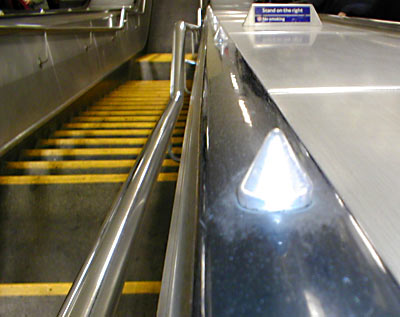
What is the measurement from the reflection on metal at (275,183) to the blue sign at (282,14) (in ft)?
6.36

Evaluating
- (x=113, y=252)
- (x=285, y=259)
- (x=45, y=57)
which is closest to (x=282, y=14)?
(x=45, y=57)

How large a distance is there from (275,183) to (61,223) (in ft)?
4.95

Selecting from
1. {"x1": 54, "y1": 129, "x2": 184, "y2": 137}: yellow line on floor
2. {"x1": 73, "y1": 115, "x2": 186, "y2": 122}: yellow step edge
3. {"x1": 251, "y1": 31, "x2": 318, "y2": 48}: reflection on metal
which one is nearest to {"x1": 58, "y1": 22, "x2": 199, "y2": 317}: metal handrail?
{"x1": 251, "y1": 31, "x2": 318, "y2": 48}: reflection on metal

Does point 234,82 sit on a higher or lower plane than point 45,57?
higher

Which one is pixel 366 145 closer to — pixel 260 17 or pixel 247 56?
pixel 247 56

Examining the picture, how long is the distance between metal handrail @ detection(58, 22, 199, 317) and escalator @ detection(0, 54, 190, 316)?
Answer: 18.8 inches

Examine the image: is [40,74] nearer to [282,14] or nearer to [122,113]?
[122,113]

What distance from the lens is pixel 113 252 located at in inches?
17.3

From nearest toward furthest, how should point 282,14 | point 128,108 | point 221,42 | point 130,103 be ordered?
point 221,42 → point 282,14 → point 128,108 → point 130,103

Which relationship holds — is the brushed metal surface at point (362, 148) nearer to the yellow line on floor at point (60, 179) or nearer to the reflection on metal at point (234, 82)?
the reflection on metal at point (234, 82)

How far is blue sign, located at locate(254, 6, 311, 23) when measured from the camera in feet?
6.49

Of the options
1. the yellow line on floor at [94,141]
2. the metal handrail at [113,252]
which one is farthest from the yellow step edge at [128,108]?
the metal handrail at [113,252]

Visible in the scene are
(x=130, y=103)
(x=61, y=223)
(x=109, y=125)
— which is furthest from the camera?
(x=130, y=103)

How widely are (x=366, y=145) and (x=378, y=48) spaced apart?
0.96 m
